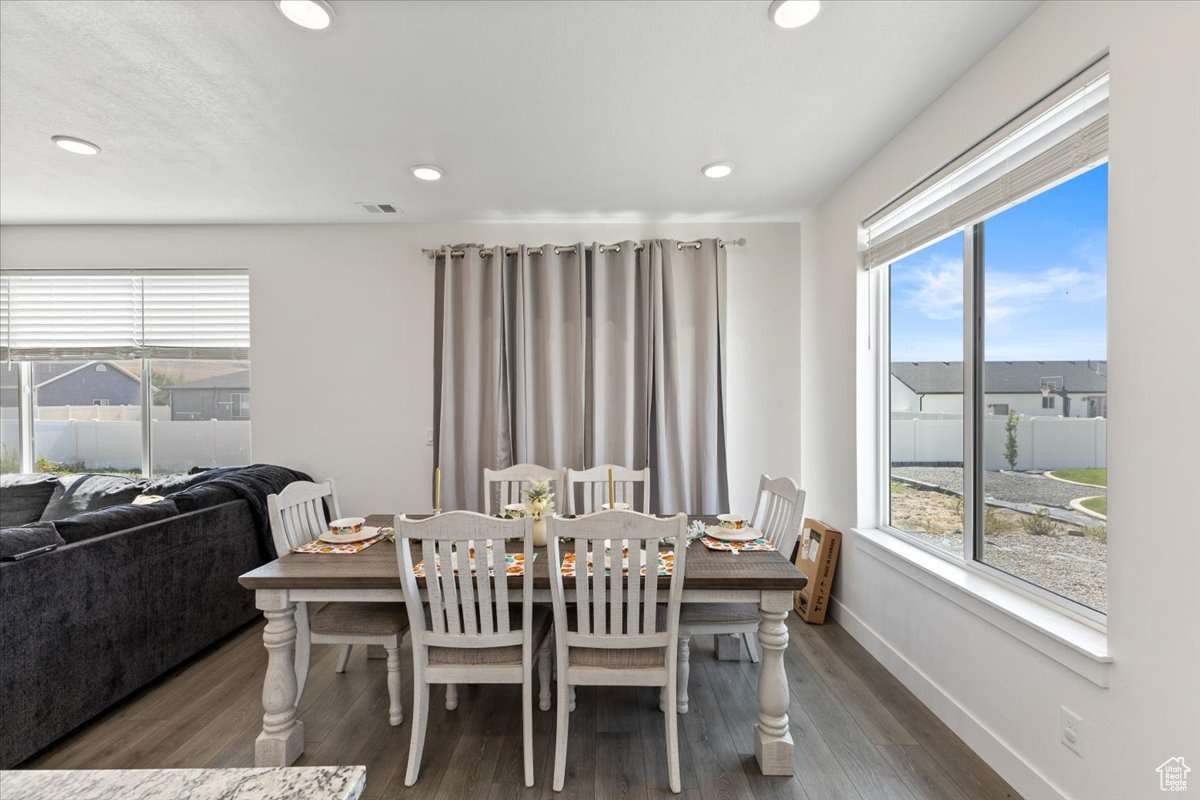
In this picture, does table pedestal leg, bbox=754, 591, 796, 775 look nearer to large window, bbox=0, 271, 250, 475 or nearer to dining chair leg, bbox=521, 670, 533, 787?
dining chair leg, bbox=521, 670, 533, 787

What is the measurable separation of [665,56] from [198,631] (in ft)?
11.5

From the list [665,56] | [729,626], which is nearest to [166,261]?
[665,56]

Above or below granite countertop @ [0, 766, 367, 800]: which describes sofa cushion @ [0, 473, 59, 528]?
below

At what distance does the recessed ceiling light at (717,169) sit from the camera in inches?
112

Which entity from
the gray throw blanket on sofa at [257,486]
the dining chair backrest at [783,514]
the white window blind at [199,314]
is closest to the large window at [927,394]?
the dining chair backrest at [783,514]

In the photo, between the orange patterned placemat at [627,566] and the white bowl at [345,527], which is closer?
the orange patterned placemat at [627,566]

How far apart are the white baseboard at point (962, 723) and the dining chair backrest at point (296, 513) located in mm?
2827

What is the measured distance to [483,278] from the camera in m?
3.80

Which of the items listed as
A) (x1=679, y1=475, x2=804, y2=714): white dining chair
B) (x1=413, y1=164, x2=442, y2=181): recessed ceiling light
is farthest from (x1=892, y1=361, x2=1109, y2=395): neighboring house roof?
(x1=413, y1=164, x2=442, y2=181): recessed ceiling light

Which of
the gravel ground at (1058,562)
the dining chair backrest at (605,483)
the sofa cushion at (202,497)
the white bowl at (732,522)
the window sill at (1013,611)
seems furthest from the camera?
the dining chair backrest at (605,483)

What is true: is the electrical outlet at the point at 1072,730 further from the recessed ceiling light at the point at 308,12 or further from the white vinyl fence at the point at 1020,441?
the recessed ceiling light at the point at 308,12

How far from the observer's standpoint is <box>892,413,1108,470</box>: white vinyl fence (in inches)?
69.2

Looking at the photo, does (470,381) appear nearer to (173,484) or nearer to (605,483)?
(605,483)

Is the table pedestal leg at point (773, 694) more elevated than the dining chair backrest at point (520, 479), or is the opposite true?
the dining chair backrest at point (520, 479)
